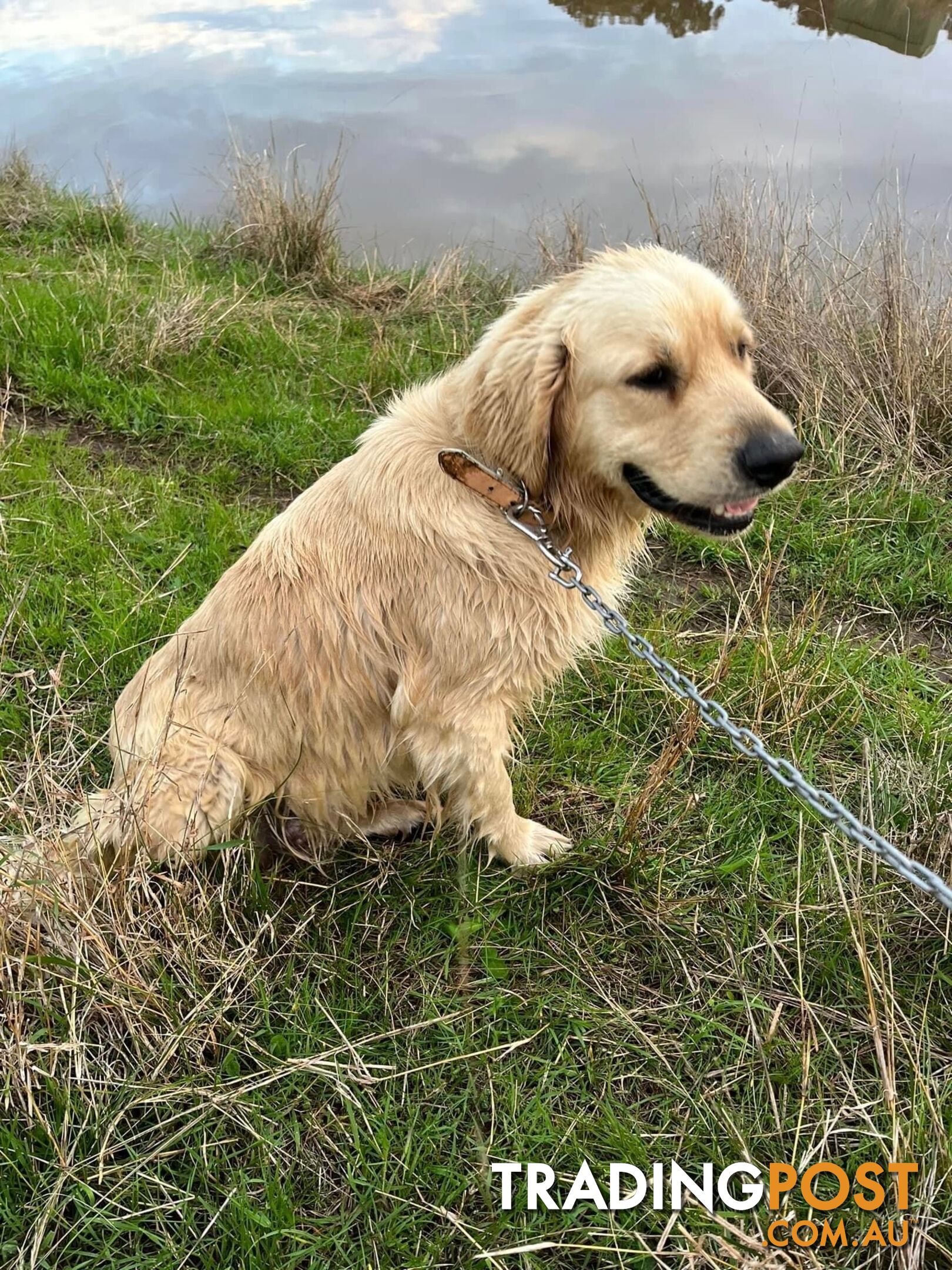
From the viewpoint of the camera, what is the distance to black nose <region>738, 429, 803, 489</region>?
1.96 meters

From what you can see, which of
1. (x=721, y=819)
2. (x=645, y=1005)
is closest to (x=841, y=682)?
(x=721, y=819)

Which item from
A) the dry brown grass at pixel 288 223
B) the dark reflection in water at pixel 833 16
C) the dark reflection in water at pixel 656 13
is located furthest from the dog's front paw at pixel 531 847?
the dark reflection in water at pixel 656 13

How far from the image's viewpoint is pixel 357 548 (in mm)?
2297

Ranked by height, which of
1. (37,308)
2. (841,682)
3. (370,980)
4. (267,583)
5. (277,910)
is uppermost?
(37,308)

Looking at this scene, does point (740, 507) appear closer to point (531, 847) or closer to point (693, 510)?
point (693, 510)

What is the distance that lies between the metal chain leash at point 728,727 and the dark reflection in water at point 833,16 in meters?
8.03

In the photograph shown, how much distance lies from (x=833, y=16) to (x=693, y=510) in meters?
10.7

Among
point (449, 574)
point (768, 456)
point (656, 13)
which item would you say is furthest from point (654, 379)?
point (656, 13)

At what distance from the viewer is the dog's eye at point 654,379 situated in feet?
6.71

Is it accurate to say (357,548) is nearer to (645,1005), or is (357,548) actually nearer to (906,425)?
(645,1005)

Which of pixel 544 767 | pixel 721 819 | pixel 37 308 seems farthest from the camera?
pixel 37 308

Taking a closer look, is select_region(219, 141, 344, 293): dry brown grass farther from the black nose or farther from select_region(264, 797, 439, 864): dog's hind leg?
the black nose

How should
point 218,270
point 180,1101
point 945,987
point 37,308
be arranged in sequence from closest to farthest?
point 180,1101 → point 945,987 → point 37,308 → point 218,270

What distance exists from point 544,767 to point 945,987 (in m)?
1.38
